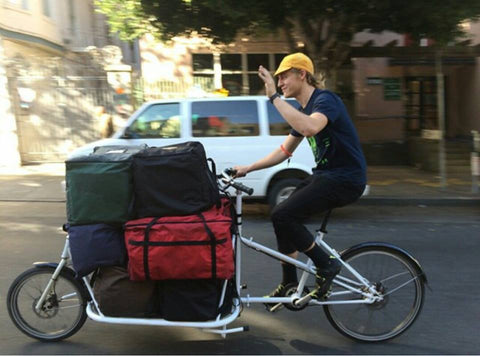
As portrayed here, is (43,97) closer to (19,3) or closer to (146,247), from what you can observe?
(19,3)

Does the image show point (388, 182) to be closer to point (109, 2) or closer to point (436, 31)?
point (436, 31)

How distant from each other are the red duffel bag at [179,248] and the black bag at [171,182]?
83mm

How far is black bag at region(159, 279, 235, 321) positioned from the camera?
277 centimetres

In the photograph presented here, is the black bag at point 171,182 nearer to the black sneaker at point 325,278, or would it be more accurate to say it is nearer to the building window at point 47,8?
the black sneaker at point 325,278

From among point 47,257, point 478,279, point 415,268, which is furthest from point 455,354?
point 47,257

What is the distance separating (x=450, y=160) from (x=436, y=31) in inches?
186

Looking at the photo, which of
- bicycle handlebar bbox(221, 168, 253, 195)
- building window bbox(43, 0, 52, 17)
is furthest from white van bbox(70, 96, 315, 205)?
building window bbox(43, 0, 52, 17)

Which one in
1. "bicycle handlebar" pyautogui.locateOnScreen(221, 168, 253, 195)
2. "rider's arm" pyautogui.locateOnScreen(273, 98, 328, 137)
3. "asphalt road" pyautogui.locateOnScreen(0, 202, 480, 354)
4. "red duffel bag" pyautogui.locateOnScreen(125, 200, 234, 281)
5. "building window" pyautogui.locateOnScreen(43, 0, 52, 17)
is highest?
"building window" pyautogui.locateOnScreen(43, 0, 52, 17)

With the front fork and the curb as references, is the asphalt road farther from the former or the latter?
the curb

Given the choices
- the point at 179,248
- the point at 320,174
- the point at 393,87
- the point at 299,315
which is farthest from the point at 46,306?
the point at 393,87

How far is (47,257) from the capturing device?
5.06 m

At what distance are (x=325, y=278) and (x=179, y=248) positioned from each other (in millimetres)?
1063

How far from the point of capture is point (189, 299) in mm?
2770

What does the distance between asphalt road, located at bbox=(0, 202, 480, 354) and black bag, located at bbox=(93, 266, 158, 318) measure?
0.38m
